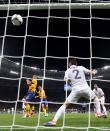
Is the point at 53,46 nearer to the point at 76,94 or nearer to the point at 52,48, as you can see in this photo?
the point at 52,48

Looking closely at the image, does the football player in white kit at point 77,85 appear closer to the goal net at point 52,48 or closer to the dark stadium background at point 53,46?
the goal net at point 52,48

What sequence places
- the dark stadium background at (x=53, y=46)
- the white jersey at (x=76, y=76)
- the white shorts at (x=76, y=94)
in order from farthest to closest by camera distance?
the dark stadium background at (x=53, y=46) < the white jersey at (x=76, y=76) < the white shorts at (x=76, y=94)

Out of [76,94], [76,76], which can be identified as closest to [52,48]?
[76,76]

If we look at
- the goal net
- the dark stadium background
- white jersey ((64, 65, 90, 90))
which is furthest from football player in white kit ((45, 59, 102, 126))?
the dark stadium background

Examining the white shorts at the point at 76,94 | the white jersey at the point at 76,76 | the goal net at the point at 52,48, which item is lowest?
the white shorts at the point at 76,94

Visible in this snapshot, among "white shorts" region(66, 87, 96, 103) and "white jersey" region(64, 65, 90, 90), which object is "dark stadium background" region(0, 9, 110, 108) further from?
"white shorts" region(66, 87, 96, 103)

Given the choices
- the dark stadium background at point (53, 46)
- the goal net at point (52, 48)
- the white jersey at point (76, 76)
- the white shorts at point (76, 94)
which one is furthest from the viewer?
the dark stadium background at point (53, 46)

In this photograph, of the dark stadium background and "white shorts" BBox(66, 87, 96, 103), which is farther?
the dark stadium background

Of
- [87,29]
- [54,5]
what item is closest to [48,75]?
[87,29]

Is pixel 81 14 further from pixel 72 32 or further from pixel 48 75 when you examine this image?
pixel 48 75

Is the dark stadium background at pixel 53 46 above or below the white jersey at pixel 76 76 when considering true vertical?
above

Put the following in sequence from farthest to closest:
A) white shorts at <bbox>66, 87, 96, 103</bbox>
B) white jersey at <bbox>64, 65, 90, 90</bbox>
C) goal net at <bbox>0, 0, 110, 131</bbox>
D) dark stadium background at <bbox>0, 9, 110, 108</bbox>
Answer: dark stadium background at <bbox>0, 9, 110, 108</bbox> < goal net at <bbox>0, 0, 110, 131</bbox> < white jersey at <bbox>64, 65, 90, 90</bbox> < white shorts at <bbox>66, 87, 96, 103</bbox>

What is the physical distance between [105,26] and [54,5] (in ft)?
45.8

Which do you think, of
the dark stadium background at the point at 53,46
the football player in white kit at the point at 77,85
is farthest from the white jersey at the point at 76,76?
the dark stadium background at the point at 53,46
